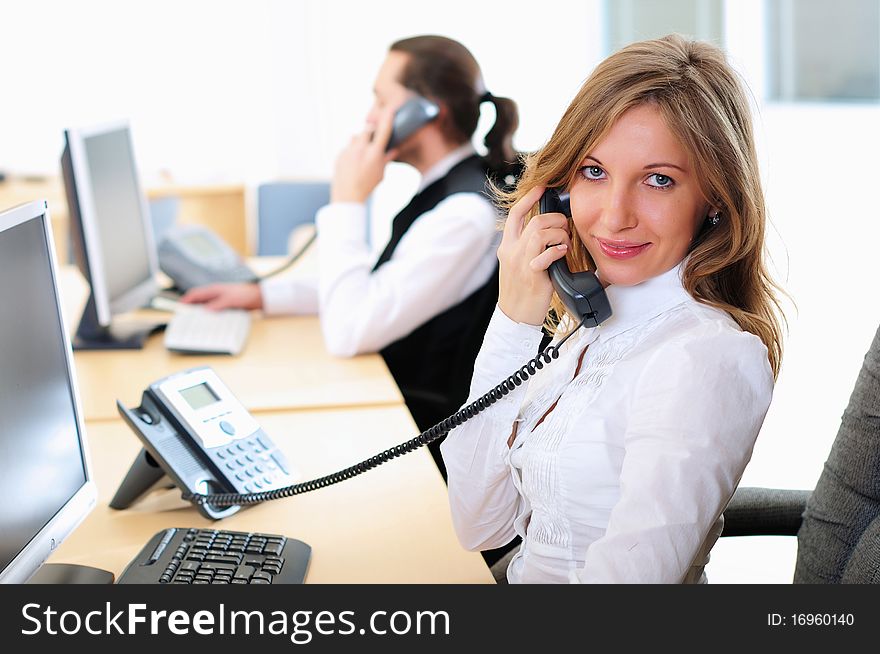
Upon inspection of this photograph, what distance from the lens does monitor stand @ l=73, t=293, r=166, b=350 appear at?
2.09 meters

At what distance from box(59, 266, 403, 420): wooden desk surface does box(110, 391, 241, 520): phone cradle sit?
41 centimetres

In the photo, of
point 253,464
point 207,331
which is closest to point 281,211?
point 207,331

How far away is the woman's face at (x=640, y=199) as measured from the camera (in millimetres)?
1021

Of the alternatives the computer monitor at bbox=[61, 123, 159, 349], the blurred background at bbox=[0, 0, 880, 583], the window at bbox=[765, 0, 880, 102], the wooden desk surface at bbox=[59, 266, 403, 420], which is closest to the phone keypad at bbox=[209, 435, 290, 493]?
the wooden desk surface at bbox=[59, 266, 403, 420]

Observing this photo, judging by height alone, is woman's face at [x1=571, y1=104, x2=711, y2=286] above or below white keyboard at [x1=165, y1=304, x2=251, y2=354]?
above

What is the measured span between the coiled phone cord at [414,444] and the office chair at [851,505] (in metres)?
0.37

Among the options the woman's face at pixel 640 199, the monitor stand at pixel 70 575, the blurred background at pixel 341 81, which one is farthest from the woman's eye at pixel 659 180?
the blurred background at pixel 341 81

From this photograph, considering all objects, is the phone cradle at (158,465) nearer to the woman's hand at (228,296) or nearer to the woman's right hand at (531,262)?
the woman's right hand at (531,262)

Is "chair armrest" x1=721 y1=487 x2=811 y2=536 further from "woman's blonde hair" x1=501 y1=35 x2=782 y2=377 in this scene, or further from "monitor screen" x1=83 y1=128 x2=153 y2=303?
"monitor screen" x1=83 y1=128 x2=153 y2=303

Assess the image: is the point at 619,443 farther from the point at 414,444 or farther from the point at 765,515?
the point at 765,515

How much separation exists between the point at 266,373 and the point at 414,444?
2.35 ft

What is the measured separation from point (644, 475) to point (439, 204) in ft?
4.02

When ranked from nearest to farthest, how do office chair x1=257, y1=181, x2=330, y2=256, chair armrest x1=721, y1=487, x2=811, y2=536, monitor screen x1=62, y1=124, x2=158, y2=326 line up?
chair armrest x1=721, y1=487, x2=811, y2=536 < monitor screen x1=62, y1=124, x2=158, y2=326 < office chair x1=257, y1=181, x2=330, y2=256

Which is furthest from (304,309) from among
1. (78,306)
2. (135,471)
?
(135,471)
